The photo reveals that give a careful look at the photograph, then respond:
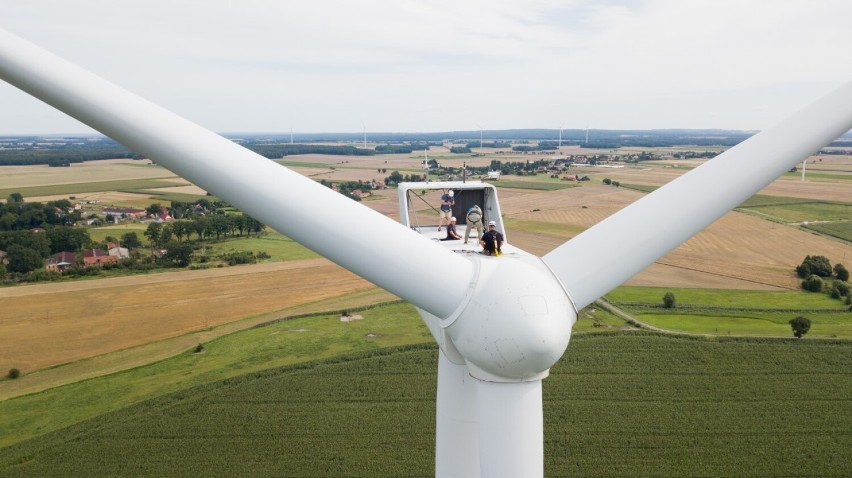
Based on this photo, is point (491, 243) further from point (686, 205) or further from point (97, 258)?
point (97, 258)

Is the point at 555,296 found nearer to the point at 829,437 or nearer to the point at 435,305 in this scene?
the point at 435,305

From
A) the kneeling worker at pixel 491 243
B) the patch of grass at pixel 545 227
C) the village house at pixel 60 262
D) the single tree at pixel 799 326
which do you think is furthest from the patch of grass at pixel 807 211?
the village house at pixel 60 262

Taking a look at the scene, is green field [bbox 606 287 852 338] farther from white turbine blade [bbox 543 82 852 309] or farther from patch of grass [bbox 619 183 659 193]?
patch of grass [bbox 619 183 659 193]

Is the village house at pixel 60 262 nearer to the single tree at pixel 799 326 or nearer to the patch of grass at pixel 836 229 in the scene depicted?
the single tree at pixel 799 326

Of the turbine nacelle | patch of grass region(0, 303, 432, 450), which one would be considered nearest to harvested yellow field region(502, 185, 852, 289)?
patch of grass region(0, 303, 432, 450)

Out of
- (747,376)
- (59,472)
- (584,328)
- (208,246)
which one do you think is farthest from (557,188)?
(59,472)
